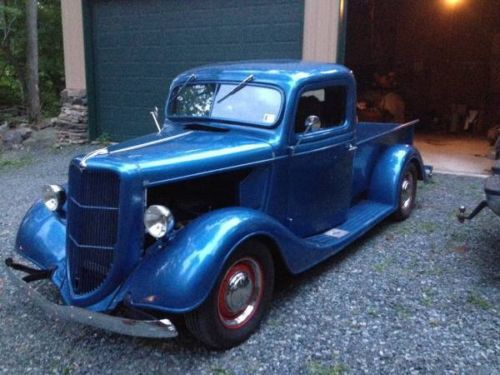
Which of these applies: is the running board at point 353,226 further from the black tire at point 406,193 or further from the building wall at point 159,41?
the building wall at point 159,41

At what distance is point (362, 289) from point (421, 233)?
1.50 m

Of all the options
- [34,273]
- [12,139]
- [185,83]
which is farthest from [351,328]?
[12,139]

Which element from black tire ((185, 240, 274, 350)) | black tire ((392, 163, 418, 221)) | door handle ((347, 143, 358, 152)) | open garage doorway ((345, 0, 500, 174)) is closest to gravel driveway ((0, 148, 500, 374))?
black tire ((185, 240, 274, 350))

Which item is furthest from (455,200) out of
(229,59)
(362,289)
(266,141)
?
(229,59)

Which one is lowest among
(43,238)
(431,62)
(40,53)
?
(43,238)

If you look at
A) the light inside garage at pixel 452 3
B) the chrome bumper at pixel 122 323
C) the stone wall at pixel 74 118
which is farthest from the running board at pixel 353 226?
the light inside garage at pixel 452 3

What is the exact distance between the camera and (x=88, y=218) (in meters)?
2.95

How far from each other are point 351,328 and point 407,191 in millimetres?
2563

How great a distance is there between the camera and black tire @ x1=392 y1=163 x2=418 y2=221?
5137mm

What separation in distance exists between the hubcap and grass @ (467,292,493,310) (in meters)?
1.74

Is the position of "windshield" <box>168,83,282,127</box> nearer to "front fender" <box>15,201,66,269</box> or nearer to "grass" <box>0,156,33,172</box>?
"front fender" <box>15,201,66,269</box>

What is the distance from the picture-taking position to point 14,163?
8.91m

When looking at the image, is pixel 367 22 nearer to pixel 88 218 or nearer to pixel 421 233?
pixel 421 233

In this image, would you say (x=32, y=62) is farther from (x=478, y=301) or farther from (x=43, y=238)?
(x=478, y=301)
